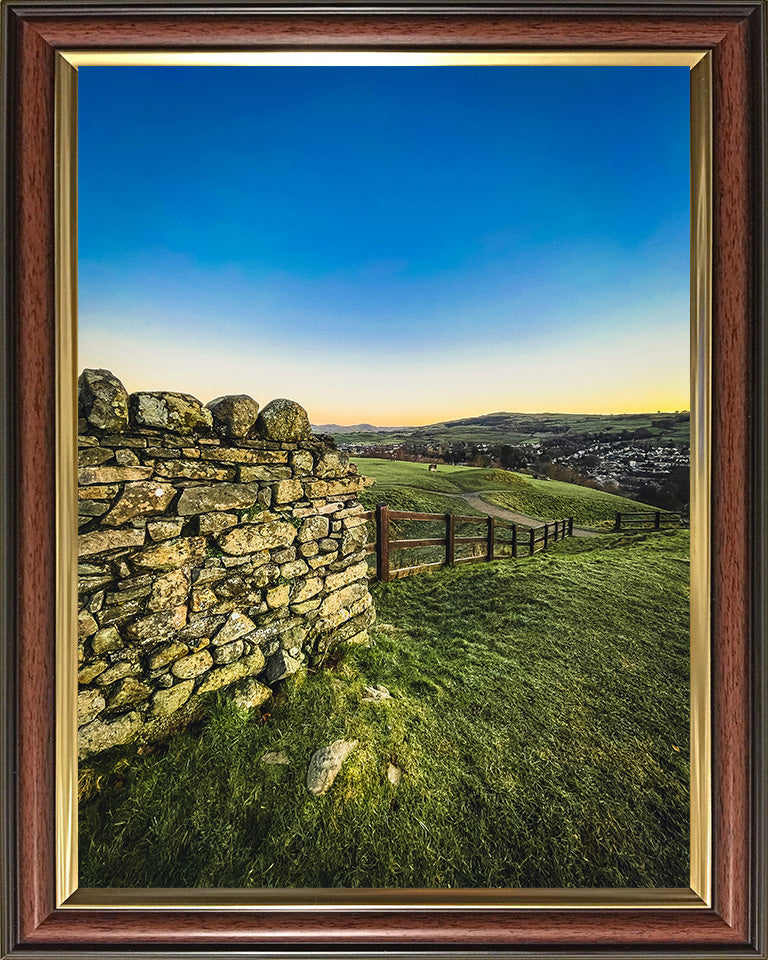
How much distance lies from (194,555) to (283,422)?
895mm

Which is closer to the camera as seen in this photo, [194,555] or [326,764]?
[326,764]

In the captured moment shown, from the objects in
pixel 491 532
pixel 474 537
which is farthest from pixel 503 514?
pixel 474 537

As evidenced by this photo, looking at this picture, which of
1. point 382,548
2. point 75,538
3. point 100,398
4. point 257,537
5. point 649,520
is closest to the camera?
point 75,538

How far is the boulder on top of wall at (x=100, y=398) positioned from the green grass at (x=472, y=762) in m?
1.62

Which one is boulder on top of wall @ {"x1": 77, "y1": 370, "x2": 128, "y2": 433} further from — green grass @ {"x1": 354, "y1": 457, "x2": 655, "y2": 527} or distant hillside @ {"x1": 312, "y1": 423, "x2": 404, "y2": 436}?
green grass @ {"x1": 354, "y1": 457, "x2": 655, "y2": 527}

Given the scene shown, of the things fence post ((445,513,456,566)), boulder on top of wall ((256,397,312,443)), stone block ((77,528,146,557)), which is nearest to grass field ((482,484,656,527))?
fence post ((445,513,456,566))

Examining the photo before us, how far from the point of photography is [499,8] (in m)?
1.18

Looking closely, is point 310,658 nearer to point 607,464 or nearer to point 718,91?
point 607,464

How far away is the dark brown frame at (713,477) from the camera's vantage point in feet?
3.82

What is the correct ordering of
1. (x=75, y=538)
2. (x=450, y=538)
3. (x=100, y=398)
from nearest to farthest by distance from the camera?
1. (x=75, y=538)
2. (x=100, y=398)
3. (x=450, y=538)

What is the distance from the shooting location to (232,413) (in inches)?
67.4

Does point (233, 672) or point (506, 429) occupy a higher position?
point (506, 429)

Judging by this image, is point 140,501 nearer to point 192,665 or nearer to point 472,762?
point 192,665

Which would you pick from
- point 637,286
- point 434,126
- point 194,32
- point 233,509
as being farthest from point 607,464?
point 194,32
